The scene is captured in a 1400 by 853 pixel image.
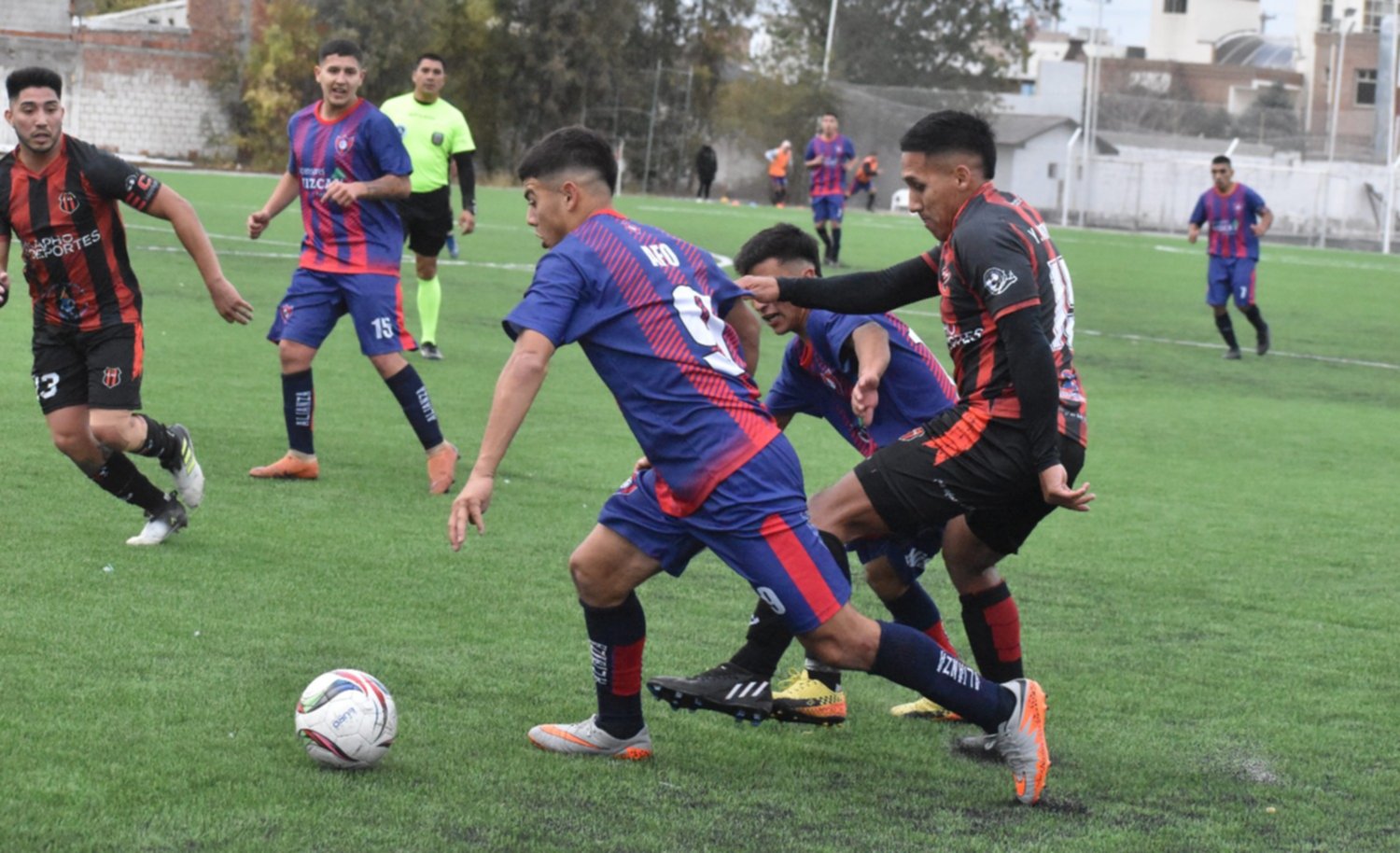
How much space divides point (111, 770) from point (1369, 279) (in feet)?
97.1

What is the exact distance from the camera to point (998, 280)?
466 cm

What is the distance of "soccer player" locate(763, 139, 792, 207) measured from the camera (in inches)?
1864

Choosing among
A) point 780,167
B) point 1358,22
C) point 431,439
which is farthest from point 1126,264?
point 1358,22

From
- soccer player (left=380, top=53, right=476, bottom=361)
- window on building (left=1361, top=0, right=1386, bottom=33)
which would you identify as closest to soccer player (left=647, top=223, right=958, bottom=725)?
soccer player (left=380, top=53, right=476, bottom=361)

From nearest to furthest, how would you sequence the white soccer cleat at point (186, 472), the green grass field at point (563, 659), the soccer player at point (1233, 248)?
1. the green grass field at point (563, 659)
2. the white soccer cleat at point (186, 472)
3. the soccer player at point (1233, 248)

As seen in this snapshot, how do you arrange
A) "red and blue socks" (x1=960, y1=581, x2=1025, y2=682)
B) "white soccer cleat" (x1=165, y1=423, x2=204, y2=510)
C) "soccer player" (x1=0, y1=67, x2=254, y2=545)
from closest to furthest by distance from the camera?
"red and blue socks" (x1=960, y1=581, x2=1025, y2=682) → "soccer player" (x1=0, y1=67, x2=254, y2=545) → "white soccer cleat" (x1=165, y1=423, x2=204, y2=510)

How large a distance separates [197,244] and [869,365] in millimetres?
3077

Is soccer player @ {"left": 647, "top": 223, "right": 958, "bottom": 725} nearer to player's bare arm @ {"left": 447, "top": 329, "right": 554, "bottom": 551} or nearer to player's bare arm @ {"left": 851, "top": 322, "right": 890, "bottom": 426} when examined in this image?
player's bare arm @ {"left": 851, "top": 322, "right": 890, "bottom": 426}

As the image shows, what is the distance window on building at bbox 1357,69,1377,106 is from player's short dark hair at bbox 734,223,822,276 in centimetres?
7364

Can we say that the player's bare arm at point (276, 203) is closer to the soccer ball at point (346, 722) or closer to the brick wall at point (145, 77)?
the soccer ball at point (346, 722)

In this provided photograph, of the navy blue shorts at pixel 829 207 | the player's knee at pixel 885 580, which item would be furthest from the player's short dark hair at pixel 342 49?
the navy blue shorts at pixel 829 207

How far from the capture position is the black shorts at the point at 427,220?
1338 cm

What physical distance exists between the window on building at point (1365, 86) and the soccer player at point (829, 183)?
176ft

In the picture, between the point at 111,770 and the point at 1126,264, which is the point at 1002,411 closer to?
the point at 111,770
